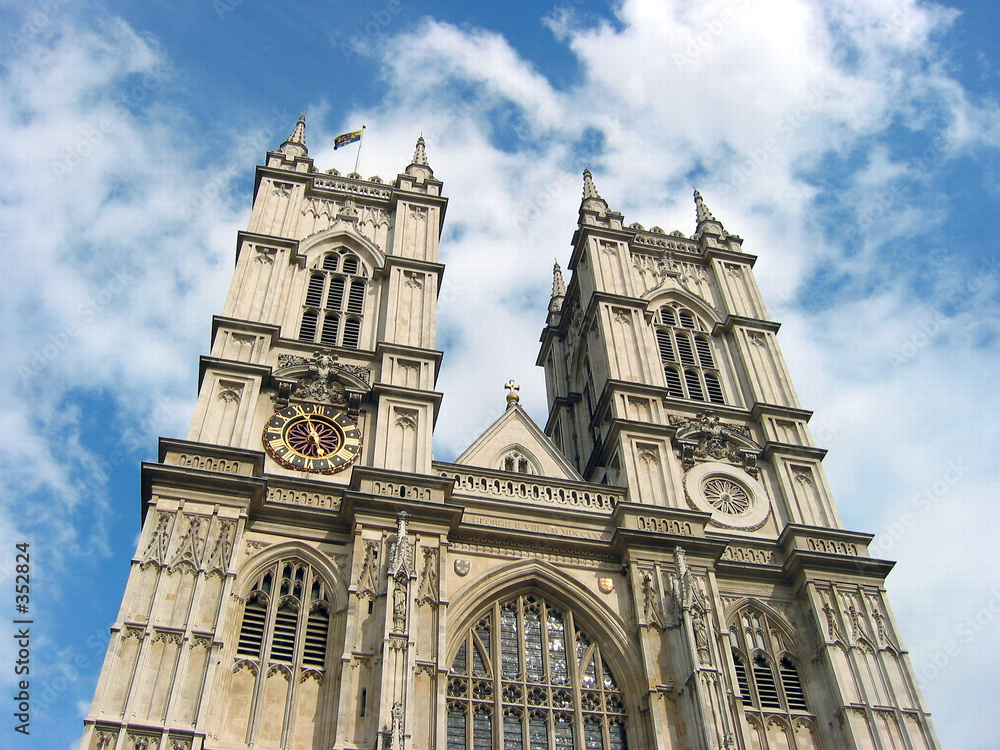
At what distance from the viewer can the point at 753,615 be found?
2414 cm

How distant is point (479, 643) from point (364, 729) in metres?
3.80

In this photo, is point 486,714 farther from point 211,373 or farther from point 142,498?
point 211,373

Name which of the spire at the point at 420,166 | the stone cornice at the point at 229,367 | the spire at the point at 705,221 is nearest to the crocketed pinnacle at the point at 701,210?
the spire at the point at 705,221

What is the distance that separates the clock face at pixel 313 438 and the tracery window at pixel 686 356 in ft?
31.4

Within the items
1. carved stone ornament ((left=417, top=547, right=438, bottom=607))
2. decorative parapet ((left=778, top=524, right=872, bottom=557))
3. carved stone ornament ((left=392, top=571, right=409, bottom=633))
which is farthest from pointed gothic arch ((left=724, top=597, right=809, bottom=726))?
carved stone ornament ((left=392, top=571, right=409, bottom=633))

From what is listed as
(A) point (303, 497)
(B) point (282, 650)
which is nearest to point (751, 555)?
(A) point (303, 497)

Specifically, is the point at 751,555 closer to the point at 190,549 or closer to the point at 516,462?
the point at 516,462

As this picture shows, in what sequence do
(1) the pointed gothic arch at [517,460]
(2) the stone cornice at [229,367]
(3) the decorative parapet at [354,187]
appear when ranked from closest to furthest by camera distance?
1. (2) the stone cornice at [229,367]
2. (1) the pointed gothic arch at [517,460]
3. (3) the decorative parapet at [354,187]

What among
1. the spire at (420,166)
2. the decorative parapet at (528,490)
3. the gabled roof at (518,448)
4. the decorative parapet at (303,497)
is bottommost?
the decorative parapet at (303,497)

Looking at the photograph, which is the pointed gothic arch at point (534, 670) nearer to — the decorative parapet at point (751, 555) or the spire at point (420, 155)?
the decorative parapet at point (751, 555)

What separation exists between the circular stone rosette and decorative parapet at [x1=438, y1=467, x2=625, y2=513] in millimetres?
2546

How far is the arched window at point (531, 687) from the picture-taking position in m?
20.7

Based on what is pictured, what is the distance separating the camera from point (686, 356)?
3170cm

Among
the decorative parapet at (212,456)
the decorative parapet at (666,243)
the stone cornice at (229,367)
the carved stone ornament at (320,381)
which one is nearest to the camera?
the decorative parapet at (212,456)
